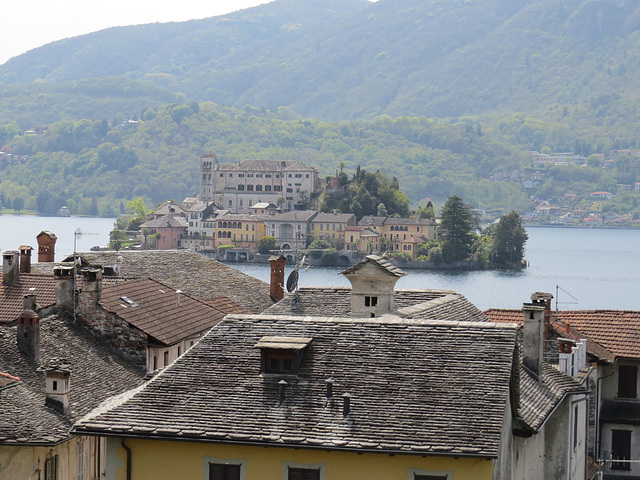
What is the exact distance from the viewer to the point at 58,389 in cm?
2100

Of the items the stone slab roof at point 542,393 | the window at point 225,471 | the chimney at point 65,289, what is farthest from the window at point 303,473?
the chimney at point 65,289

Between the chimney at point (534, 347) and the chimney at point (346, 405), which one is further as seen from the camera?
the chimney at point (534, 347)

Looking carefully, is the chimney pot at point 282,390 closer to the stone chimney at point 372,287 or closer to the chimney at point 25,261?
the stone chimney at point 372,287

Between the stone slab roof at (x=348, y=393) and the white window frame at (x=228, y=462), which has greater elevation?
the stone slab roof at (x=348, y=393)

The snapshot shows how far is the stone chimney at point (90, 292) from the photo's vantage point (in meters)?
27.0

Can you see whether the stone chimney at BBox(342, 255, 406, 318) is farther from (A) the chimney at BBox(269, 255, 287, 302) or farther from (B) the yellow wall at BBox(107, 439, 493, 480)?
(A) the chimney at BBox(269, 255, 287, 302)

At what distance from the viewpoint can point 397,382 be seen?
47.4 ft

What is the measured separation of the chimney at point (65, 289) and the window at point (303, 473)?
48.0 feet

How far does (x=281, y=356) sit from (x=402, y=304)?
7.99m

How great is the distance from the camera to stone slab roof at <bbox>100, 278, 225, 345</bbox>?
27.8 meters

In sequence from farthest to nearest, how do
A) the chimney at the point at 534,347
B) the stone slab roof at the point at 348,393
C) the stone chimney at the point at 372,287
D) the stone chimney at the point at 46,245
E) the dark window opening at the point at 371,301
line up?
the stone chimney at the point at 46,245
the dark window opening at the point at 371,301
the stone chimney at the point at 372,287
the chimney at the point at 534,347
the stone slab roof at the point at 348,393

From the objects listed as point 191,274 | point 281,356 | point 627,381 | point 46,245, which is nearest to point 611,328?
point 627,381

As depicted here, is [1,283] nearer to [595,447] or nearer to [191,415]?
[595,447]

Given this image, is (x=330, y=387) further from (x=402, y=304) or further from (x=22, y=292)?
(x=22, y=292)
